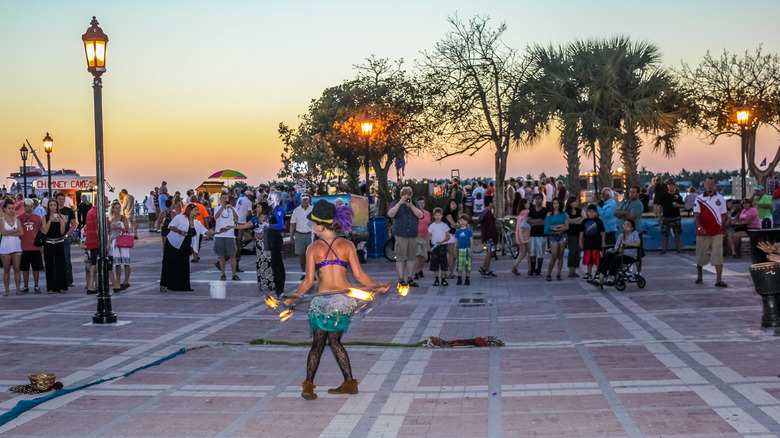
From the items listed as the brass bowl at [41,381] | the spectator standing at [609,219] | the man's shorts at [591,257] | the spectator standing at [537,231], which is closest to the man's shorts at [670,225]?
the spectator standing at [609,219]

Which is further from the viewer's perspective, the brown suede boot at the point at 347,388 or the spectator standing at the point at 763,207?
the spectator standing at the point at 763,207

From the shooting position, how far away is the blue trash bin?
22.3 metres

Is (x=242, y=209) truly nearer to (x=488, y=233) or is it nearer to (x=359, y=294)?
(x=488, y=233)

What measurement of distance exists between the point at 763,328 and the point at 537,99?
23143mm

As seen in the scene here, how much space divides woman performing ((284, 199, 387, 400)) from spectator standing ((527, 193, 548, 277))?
10397 mm

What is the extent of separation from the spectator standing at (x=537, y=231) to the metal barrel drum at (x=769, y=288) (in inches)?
288

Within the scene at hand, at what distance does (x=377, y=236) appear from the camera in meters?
22.5

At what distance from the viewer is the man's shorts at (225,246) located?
711 inches

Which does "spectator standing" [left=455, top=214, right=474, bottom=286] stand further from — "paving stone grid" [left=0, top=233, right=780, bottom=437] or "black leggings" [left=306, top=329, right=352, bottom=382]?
"black leggings" [left=306, top=329, right=352, bottom=382]

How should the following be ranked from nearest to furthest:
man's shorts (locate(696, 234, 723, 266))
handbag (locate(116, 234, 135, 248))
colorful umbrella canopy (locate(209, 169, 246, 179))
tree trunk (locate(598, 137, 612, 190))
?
man's shorts (locate(696, 234, 723, 266)) → handbag (locate(116, 234, 135, 248)) → tree trunk (locate(598, 137, 612, 190)) → colorful umbrella canopy (locate(209, 169, 246, 179))

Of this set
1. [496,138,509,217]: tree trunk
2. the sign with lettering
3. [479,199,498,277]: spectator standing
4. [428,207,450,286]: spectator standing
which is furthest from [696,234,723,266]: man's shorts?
the sign with lettering

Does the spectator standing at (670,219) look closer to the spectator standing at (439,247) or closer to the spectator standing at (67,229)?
the spectator standing at (439,247)

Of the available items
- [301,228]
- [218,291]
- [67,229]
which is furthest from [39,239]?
[301,228]

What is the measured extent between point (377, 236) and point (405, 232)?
616cm
